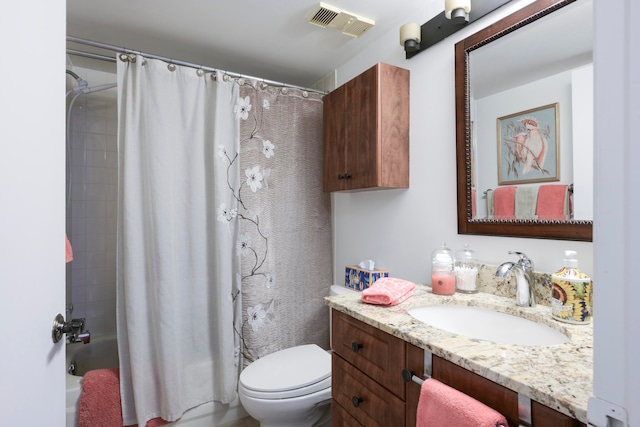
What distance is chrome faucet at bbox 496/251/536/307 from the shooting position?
1.08 meters

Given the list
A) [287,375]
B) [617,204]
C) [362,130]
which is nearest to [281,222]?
[362,130]

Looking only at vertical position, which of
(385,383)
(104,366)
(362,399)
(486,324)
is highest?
(486,324)

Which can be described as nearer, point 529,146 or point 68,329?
point 68,329

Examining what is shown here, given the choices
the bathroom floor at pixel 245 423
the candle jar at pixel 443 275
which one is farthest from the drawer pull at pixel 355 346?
the bathroom floor at pixel 245 423

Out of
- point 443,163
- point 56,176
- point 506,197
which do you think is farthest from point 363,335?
point 56,176

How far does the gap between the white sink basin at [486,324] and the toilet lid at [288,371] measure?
2.18 ft

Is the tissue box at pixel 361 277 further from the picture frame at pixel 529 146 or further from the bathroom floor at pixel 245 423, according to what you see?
the bathroom floor at pixel 245 423

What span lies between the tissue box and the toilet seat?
43 centimetres

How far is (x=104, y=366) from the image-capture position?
218 cm

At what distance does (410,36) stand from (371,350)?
1.46 m

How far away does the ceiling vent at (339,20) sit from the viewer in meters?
1.61

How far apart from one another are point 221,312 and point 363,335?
3.41 feet

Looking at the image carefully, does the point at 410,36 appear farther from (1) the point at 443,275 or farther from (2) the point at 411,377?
(2) the point at 411,377

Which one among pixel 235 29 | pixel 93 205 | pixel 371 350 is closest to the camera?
pixel 371 350
